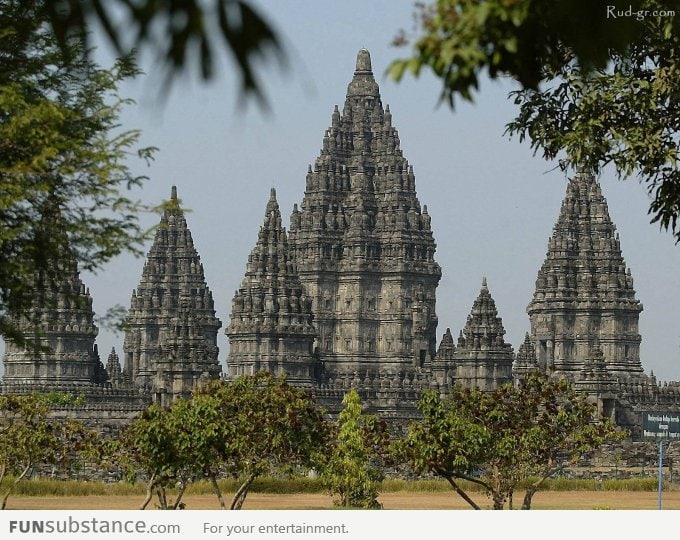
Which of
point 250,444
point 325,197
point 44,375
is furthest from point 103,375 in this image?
point 250,444

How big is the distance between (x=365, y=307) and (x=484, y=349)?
15500 mm

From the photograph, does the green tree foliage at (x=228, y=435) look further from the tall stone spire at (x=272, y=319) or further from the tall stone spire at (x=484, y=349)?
the tall stone spire at (x=272, y=319)

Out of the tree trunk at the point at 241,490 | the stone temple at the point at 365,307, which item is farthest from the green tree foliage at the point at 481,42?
the stone temple at the point at 365,307

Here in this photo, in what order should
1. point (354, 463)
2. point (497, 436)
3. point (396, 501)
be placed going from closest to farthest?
point (497, 436)
point (354, 463)
point (396, 501)

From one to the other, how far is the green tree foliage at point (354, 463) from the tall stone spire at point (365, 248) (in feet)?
251

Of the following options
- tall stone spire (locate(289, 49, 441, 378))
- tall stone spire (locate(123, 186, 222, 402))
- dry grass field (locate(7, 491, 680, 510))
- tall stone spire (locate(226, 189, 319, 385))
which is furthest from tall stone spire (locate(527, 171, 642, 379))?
dry grass field (locate(7, 491, 680, 510))

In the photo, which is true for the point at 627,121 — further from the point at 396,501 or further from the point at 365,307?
the point at 365,307

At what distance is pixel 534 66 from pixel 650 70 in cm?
2112

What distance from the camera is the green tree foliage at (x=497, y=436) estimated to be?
153 ft

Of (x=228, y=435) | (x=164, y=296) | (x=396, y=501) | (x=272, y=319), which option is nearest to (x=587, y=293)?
(x=272, y=319)

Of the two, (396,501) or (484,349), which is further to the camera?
(484,349)

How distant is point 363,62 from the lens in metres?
146

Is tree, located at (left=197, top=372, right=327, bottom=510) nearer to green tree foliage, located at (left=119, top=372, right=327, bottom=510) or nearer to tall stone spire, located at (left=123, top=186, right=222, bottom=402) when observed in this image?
green tree foliage, located at (left=119, top=372, right=327, bottom=510)

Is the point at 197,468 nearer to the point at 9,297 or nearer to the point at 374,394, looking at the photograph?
the point at 9,297
